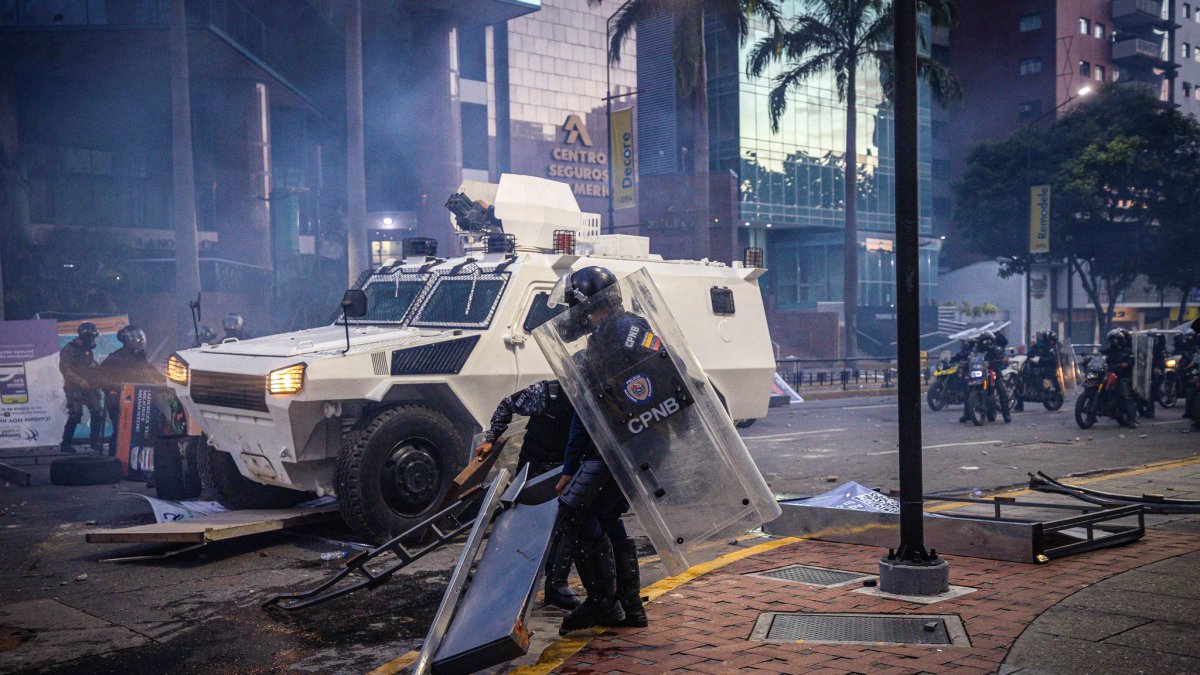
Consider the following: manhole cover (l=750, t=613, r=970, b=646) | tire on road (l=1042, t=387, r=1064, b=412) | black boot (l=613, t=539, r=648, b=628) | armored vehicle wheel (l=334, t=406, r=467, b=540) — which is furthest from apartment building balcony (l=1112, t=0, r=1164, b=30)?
black boot (l=613, t=539, r=648, b=628)

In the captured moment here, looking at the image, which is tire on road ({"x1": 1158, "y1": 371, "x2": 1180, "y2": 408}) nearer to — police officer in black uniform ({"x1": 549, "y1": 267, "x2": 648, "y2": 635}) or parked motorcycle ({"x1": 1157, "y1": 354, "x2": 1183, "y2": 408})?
parked motorcycle ({"x1": 1157, "y1": 354, "x2": 1183, "y2": 408})

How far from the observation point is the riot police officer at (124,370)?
1345 centimetres

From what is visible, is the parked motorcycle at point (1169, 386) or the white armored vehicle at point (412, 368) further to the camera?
the parked motorcycle at point (1169, 386)

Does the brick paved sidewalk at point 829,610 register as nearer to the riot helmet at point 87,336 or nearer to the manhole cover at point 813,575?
the manhole cover at point 813,575

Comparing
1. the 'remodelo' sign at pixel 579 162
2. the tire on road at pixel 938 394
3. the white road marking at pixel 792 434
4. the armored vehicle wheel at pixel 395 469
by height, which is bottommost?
the white road marking at pixel 792 434

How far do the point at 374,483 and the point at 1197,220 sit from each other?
42294mm

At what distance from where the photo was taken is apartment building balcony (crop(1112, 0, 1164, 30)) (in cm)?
6675

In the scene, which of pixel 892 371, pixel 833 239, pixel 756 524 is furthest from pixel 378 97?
pixel 756 524

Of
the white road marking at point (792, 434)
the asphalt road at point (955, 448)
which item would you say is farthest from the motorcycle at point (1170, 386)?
the white road marking at point (792, 434)

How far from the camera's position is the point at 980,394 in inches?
686

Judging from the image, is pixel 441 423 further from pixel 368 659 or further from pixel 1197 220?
pixel 1197 220

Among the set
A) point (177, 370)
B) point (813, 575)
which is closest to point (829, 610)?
point (813, 575)

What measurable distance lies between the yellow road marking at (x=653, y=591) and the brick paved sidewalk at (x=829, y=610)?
0.21 feet

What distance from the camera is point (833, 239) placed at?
166ft
